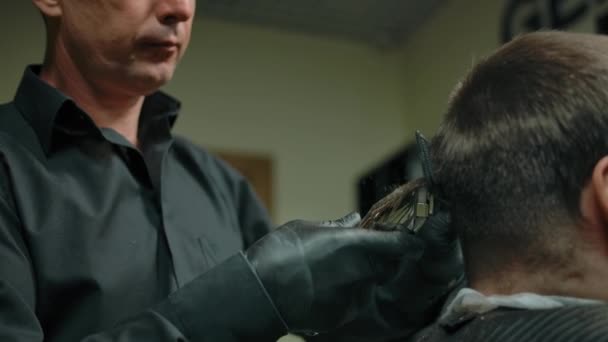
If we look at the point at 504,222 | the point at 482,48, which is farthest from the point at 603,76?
the point at 482,48

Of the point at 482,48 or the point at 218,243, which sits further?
the point at 482,48

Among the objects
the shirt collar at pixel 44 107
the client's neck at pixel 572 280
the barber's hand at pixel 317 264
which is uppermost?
the shirt collar at pixel 44 107

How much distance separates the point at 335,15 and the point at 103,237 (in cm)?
295

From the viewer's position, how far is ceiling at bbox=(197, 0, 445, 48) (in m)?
3.92

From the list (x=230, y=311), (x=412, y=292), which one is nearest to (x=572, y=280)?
(x=412, y=292)

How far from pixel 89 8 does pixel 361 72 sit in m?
3.09

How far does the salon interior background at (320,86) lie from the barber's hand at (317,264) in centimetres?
266

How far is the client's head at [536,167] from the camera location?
1.00m

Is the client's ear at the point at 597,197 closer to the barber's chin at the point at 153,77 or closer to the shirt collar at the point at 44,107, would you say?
the barber's chin at the point at 153,77

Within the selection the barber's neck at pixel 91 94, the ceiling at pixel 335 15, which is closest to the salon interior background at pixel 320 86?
the ceiling at pixel 335 15

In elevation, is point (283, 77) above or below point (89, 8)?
below

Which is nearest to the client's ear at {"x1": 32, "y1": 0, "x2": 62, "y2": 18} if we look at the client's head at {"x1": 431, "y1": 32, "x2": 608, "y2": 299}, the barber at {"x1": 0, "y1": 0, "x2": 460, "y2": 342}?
the barber at {"x1": 0, "y1": 0, "x2": 460, "y2": 342}

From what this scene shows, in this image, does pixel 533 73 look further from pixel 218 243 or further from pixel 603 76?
pixel 218 243

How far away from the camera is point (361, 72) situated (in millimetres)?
4316
